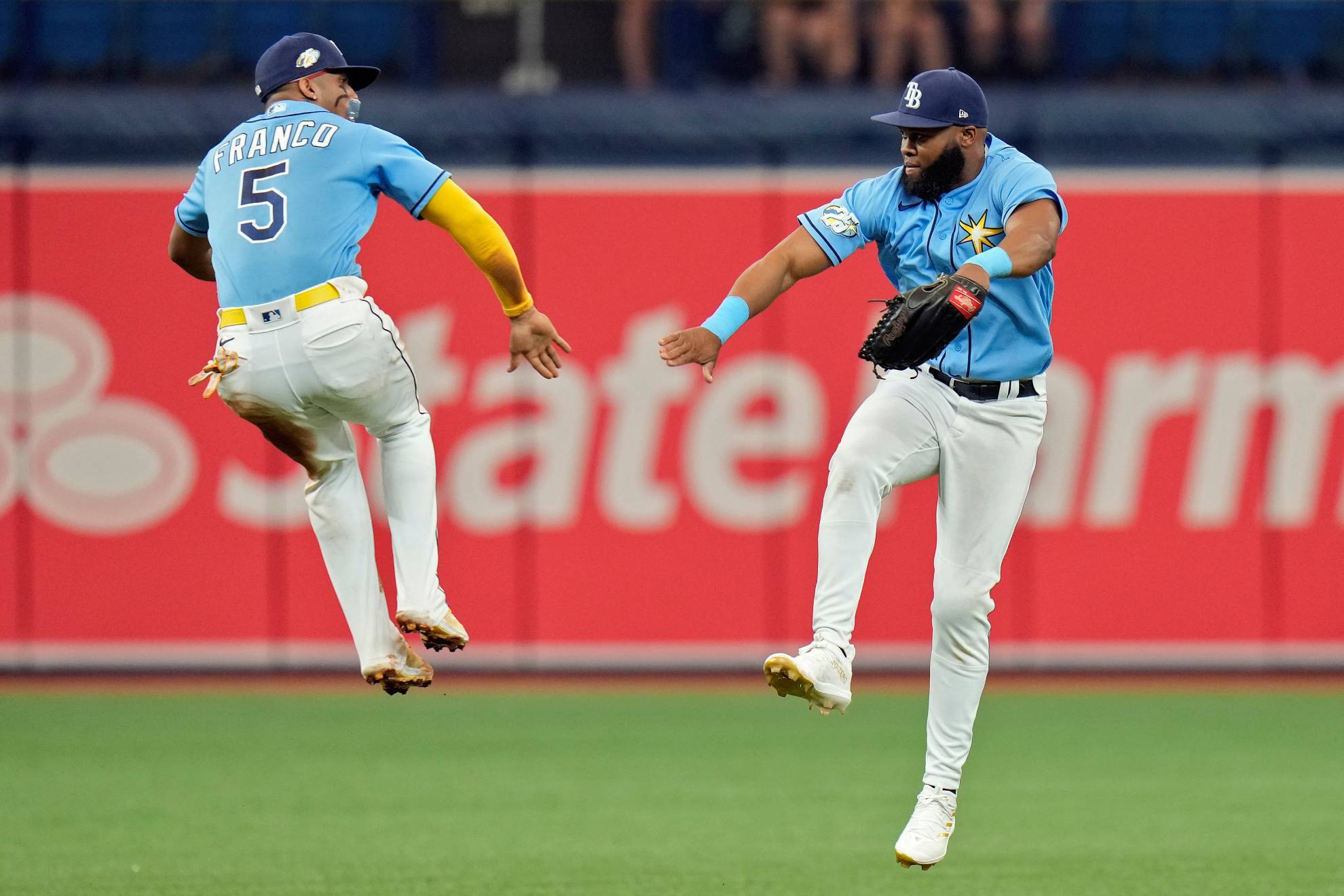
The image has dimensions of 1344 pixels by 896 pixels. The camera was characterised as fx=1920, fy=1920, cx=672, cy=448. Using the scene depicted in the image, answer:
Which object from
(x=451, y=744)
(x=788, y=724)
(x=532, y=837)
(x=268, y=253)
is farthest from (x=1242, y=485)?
(x=268, y=253)

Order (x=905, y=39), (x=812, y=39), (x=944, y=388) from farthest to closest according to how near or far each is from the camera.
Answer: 1. (x=812, y=39)
2. (x=905, y=39)
3. (x=944, y=388)

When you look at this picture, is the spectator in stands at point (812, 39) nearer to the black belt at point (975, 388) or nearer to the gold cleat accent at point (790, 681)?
the black belt at point (975, 388)

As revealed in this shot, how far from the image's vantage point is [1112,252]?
13.2m

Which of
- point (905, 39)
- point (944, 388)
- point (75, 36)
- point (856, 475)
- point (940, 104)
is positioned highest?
point (905, 39)

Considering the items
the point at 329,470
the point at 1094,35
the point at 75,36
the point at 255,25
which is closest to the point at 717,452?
the point at 1094,35

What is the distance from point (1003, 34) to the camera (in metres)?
13.5

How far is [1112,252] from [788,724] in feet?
13.5

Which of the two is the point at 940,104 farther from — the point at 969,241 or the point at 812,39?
the point at 812,39

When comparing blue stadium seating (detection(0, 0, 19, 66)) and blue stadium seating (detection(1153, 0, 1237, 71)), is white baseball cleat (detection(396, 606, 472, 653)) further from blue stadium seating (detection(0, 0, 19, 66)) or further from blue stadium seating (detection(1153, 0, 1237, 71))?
blue stadium seating (detection(1153, 0, 1237, 71))

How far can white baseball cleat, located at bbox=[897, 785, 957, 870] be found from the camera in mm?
6312

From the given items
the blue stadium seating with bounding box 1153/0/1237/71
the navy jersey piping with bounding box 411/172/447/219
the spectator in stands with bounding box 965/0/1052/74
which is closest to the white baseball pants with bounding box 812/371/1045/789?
the navy jersey piping with bounding box 411/172/447/219

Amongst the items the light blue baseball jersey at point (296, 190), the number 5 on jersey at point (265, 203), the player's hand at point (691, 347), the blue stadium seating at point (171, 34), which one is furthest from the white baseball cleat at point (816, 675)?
the blue stadium seating at point (171, 34)

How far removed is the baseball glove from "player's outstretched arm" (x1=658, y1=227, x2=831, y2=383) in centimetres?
44

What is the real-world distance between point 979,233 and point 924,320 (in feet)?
2.09
